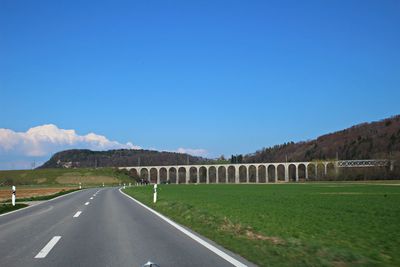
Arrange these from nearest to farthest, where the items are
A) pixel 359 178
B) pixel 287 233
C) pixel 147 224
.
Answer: pixel 287 233 < pixel 147 224 < pixel 359 178

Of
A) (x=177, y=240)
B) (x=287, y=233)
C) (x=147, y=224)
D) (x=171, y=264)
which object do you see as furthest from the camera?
(x=147, y=224)

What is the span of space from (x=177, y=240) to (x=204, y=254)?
7.45 feet

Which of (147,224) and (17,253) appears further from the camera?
(147,224)

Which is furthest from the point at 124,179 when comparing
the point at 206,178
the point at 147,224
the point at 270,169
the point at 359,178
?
the point at 147,224

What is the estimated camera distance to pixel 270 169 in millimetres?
192125

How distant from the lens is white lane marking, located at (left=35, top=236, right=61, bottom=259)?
9.08 m

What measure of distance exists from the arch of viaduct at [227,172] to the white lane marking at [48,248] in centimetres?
16146

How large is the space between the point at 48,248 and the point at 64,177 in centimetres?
16039

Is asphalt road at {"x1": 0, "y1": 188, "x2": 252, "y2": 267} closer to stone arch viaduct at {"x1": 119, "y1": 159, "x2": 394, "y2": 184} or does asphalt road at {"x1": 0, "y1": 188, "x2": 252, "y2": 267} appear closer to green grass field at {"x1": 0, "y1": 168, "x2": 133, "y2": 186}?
green grass field at {"x1": 0, "y1": 168, "x2": 133, "y2": 186}

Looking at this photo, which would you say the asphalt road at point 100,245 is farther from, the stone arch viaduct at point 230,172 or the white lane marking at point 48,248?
the stone arch viaduct at point 230,172

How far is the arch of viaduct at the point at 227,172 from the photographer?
176875mm

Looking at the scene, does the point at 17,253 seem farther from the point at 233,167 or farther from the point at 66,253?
the point at 233,167

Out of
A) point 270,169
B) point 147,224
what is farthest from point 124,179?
point 147,224

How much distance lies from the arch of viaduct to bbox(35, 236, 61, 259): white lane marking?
530ft
